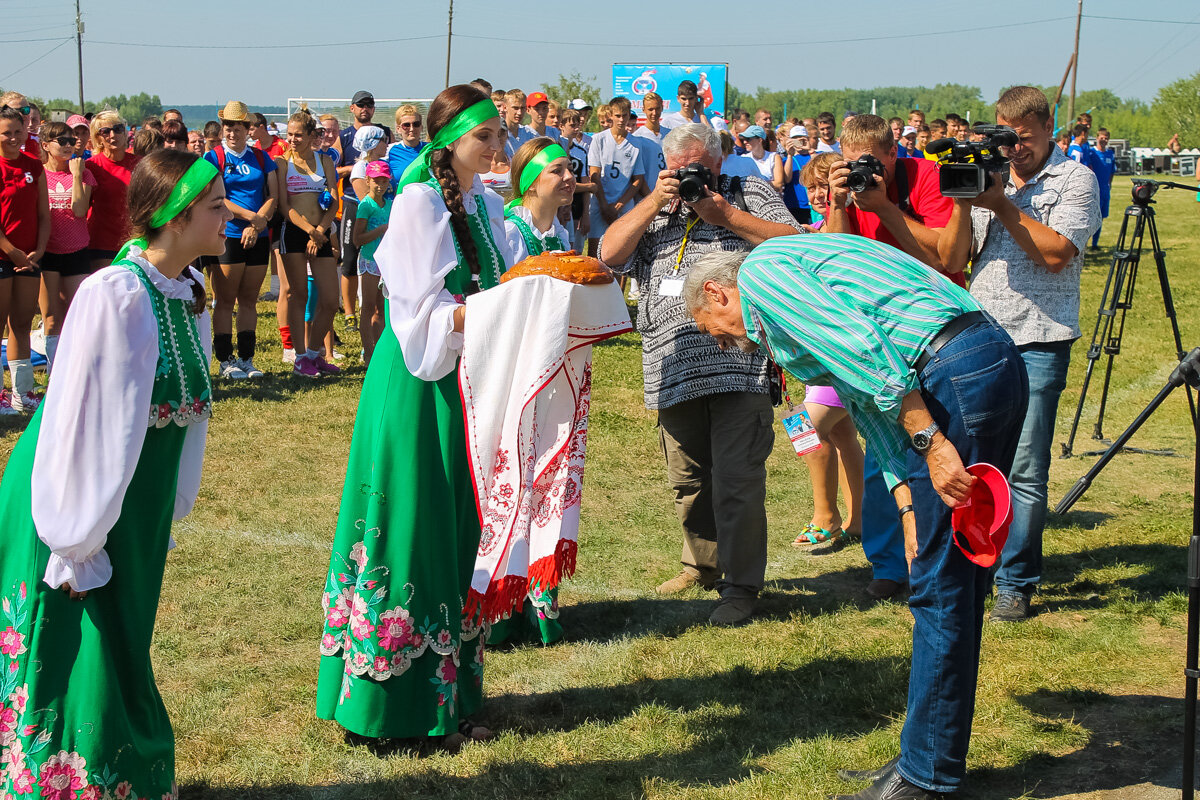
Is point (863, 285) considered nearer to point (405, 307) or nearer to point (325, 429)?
point (405, 307)

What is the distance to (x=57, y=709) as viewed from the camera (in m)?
2.97

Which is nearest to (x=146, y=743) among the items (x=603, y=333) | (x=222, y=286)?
(x=603, y=333)

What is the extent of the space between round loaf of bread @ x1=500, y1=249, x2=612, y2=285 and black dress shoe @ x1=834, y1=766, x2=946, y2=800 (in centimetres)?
188

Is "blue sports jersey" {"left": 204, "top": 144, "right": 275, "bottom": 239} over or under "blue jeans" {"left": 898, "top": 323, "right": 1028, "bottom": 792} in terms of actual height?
over

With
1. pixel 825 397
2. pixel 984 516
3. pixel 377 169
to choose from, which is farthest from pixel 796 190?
pixel 984 516

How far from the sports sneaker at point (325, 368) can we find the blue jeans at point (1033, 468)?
6707mm

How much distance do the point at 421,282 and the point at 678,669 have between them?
78.9 inches

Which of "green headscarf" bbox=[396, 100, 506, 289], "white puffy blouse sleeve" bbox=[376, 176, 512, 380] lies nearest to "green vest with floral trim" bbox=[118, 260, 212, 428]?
"white puffy blouse sleeve" bbox=[376, 176, 512, 380]

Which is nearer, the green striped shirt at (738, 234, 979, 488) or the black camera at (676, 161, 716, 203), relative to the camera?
the green striped shirt at (738, 234, 979, 488)

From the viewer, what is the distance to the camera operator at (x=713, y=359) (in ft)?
16.2

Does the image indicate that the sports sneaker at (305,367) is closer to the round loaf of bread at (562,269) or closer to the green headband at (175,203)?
the round loaf of bread at (562,269)

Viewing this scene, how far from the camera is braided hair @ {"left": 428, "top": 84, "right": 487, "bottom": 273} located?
3.93 metres

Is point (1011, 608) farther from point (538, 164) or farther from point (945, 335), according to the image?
point (538, 164)

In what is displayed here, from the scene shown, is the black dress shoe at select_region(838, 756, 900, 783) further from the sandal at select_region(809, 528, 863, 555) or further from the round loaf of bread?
the sandal at select_region(809, 528, 863, 555)
